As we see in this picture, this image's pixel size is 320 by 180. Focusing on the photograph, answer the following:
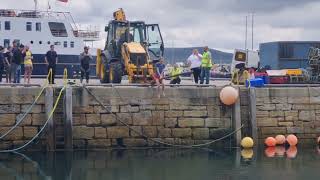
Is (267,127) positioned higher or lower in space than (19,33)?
lower

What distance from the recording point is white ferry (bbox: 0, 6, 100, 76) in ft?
132

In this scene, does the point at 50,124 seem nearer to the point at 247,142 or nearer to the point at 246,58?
the point at 247,142

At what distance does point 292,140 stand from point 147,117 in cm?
455

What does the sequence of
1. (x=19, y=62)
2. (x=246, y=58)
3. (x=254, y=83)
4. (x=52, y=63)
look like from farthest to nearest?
(x=246, y=58) → (x=52, y=63) → (x=19, y=62) → (x=254, y=83)

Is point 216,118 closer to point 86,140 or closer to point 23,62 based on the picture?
point 86,140

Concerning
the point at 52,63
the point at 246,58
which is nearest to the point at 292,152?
the point at 52,63

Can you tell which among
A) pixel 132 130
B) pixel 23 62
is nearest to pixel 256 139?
pixel 132 130

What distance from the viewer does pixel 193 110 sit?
19891 mm

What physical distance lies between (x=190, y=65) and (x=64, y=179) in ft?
27.5

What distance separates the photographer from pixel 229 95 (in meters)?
19.8

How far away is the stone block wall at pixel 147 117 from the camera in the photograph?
19.1 m

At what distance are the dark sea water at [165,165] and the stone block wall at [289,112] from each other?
72cm

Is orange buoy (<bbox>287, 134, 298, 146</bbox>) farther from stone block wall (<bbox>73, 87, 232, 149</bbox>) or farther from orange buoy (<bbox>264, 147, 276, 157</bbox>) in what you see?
stone block wall (<bbox>73, 87, 232, 149</bbox>)

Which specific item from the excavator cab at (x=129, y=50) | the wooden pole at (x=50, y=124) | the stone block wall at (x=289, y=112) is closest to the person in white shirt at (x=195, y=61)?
the excavator cab at (x=129, y=50)
